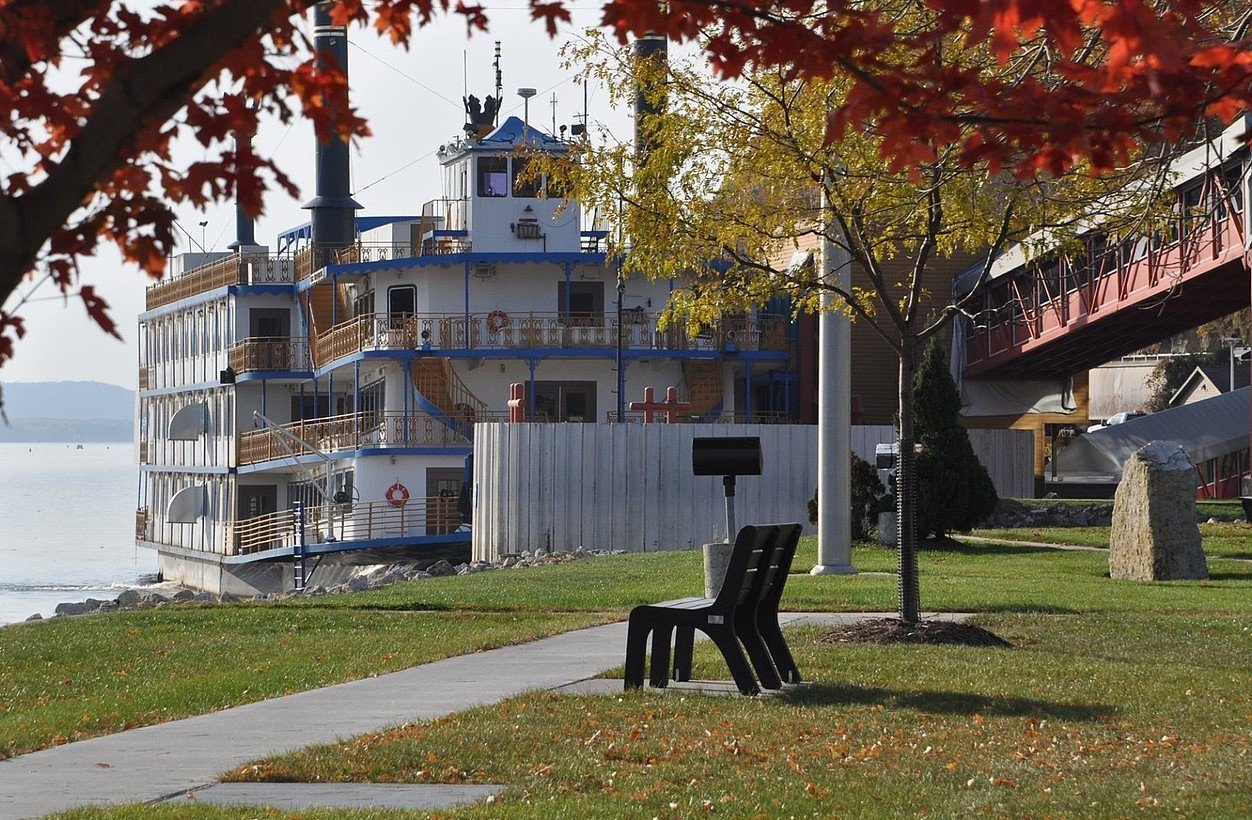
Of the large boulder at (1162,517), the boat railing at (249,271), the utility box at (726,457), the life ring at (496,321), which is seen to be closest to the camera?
the utility box at (726,457)

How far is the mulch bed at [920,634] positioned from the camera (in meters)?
13.5

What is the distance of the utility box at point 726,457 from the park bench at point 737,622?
6.76ft

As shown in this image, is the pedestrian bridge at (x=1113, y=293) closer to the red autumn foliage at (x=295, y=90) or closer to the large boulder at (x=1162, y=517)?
the large boulder at (x=1162, y=517)

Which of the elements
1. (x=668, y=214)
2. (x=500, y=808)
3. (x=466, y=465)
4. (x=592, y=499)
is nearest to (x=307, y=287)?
(x=466, y=465)

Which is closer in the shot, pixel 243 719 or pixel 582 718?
pixel 582 718

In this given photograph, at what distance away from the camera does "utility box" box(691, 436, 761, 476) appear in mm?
13180

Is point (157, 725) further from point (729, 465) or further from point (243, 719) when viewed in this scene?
point (729, 465)

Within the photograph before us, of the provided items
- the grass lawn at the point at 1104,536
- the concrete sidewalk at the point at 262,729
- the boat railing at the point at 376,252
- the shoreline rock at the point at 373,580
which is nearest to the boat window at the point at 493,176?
the boat railing at the point at 376,252

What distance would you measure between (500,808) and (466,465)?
34753 mm

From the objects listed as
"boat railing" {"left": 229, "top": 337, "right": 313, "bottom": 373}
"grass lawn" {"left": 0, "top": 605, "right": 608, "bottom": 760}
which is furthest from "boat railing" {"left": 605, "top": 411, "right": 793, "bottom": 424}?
"grass lawn" {"left": 0, "top": 605, "right": 608, "bottom": 760}

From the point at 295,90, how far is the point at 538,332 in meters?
39.1

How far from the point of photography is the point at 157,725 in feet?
33.0

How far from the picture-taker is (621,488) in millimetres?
32312

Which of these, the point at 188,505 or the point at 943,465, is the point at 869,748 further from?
the point at 188,505
